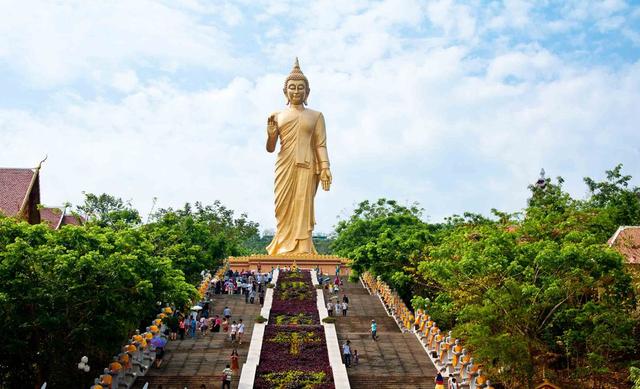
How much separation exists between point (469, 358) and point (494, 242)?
3.64 metres

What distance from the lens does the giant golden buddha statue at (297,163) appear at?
44.8m

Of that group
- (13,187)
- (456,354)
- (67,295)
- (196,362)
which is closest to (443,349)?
(456,354)

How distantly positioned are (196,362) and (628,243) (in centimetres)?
1329

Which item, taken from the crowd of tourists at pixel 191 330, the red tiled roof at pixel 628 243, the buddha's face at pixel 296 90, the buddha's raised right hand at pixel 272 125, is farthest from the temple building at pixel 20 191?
the red tiled roof at pixel 628 243

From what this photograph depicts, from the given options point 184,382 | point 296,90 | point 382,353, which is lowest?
point 184,382

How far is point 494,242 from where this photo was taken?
870 inches

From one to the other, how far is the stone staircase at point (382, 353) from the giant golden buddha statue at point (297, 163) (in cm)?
1156

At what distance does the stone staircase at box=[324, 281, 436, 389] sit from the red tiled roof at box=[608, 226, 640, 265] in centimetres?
666

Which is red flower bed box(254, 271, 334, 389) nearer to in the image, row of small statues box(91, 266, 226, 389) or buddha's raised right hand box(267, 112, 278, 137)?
row of small statues box(91, 266, 226, 389)

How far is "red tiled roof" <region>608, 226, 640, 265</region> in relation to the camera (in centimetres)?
2508

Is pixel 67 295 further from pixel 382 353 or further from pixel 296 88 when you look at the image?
pixel 296 88

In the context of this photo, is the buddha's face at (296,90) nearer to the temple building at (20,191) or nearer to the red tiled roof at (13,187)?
the temple building at (20,191)

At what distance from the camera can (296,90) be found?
44812 mm

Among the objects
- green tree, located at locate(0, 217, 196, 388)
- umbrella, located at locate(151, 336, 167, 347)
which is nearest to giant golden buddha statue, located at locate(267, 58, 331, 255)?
umbrella, located at locate(151, 336, 167, 347)
